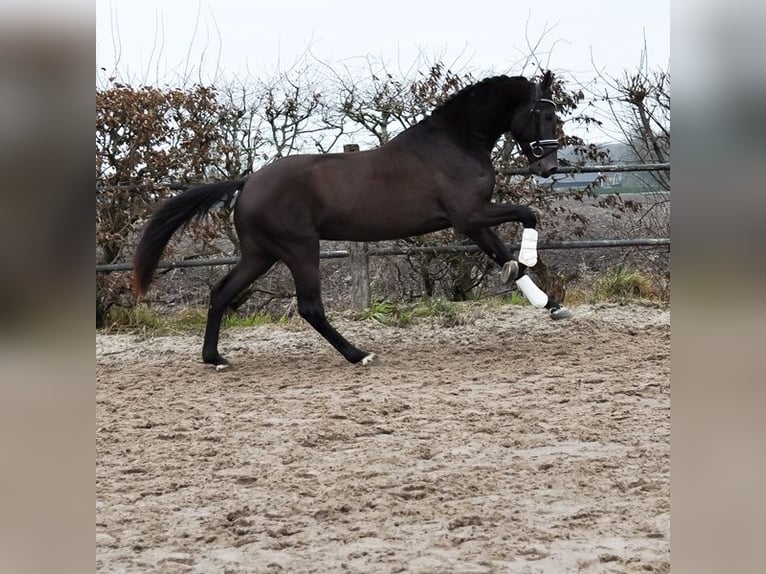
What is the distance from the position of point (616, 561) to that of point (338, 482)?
1137 millimetres

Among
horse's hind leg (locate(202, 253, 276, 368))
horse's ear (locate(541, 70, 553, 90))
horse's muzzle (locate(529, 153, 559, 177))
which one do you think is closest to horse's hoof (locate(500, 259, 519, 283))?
horse's muzzle (locate(529, 153, 559, 177))

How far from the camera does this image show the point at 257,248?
555 centimetres

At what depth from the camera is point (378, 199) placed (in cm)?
557

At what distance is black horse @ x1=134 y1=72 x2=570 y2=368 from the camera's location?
17.8 ft

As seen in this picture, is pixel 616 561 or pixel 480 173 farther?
pixel 480 173

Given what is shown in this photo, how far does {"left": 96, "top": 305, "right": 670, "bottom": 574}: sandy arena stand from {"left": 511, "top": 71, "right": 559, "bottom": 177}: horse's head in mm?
1376

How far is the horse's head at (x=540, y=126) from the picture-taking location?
5676 millimetres

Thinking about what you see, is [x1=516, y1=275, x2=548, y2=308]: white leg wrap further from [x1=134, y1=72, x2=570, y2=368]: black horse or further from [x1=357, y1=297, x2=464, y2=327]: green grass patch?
[x1=357, y1=297, x2=464, y2=327]: green grass patch

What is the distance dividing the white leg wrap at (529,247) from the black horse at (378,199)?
0.01 metres
